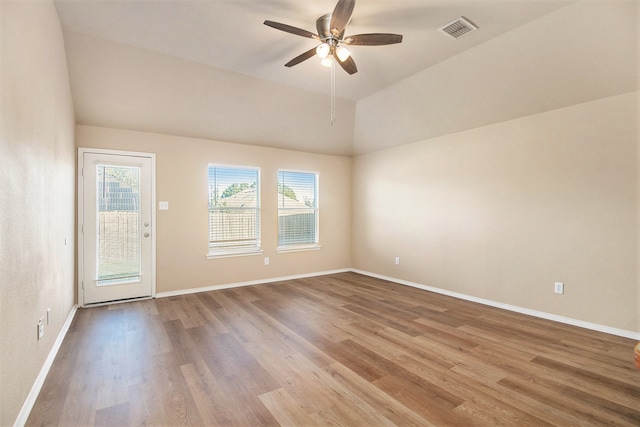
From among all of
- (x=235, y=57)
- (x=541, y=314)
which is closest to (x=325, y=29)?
(x=235, y=57)

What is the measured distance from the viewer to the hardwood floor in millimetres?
1931

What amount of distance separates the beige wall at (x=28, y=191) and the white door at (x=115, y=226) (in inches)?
44.3

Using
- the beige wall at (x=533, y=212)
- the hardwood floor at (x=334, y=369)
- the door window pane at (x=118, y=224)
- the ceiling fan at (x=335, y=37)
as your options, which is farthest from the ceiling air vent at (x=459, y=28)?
the door window pane at (x=118, y=224)

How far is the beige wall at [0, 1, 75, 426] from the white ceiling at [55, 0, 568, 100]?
543 mm

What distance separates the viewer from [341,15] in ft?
7.51

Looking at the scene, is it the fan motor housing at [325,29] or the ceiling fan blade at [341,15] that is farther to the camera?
the fan motor housing at [325,29]

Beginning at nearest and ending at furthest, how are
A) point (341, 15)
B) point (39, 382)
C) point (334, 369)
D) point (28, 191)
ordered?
point (28, 191) → point (39, 382) → point (341, 15) → point (334, 369)

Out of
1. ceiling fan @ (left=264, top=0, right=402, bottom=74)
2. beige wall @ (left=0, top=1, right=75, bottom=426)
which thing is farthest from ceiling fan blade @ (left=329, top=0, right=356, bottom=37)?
beige wall @ (left=0, top=1, right=75, bottom=426)

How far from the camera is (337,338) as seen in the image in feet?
10.1

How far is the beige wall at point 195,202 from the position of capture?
14.9 ft

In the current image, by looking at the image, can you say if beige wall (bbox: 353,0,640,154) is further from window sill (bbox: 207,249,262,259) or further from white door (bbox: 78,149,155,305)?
white door (bbox: 78,149,155,305)

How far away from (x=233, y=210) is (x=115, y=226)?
5.61ft

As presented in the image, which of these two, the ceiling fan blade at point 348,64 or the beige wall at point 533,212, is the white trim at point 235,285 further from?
the ceiling fan blade at point 348,64

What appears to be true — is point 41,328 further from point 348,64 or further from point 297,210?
point 297,210
